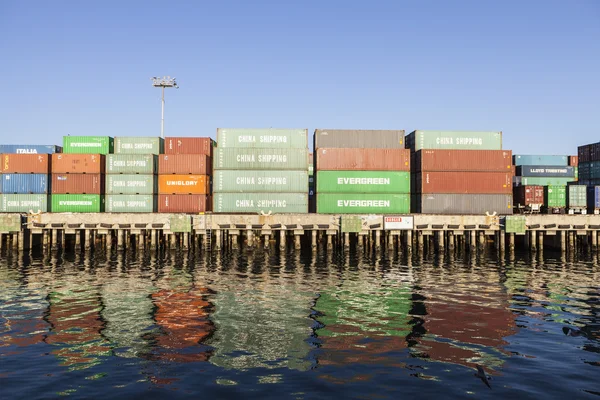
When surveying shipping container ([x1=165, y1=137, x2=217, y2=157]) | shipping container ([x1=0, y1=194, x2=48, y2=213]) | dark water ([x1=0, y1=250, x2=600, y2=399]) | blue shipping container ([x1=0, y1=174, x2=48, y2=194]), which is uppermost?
shipping container ([x1=165, y1=137, x2=217, y2=157])

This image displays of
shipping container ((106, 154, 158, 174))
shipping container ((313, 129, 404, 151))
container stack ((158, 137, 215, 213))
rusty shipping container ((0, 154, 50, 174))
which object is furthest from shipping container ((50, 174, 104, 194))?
→ shipping container ((313, 129, 404, 151))

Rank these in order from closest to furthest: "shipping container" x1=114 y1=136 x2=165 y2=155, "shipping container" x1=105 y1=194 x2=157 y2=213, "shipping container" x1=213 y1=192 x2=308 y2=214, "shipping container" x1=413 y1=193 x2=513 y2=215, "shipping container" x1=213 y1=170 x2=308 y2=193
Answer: "shipping container" x1=213 y1=192 x2=308 y2=214, "shipping container" x1=213 y1=170 x2=308 y2=193, "shipping container" x1=413 y1=193 x2=513 y2=215, "shipping container" x1=105 y1=194 x2=157 y2=213, "shipping container" x1=114 y1=136 x2=165 y2=155

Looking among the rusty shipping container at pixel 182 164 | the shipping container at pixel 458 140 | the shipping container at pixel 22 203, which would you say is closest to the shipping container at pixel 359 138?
the shipping container at pixel 458 140

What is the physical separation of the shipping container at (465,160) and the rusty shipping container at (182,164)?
1072 inches

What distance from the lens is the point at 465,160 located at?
51500 millimetres

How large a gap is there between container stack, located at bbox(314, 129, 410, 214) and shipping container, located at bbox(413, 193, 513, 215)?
286cm

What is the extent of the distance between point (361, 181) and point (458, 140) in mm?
14072

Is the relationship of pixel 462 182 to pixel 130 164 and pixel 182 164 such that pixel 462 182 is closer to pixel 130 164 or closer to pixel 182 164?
pixel 182 164

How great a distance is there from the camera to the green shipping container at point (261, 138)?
52.1 meters

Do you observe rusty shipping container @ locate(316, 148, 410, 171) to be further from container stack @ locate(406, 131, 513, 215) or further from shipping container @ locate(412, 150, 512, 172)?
container stack @ locate(406, 131, 513, 215)

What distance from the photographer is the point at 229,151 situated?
5056 cm

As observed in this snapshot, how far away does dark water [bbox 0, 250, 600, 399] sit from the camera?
42.0 ft

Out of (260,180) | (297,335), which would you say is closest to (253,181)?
(260,180)

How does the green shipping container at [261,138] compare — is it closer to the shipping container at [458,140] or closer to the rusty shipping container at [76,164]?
the shipping container at [458,140]
